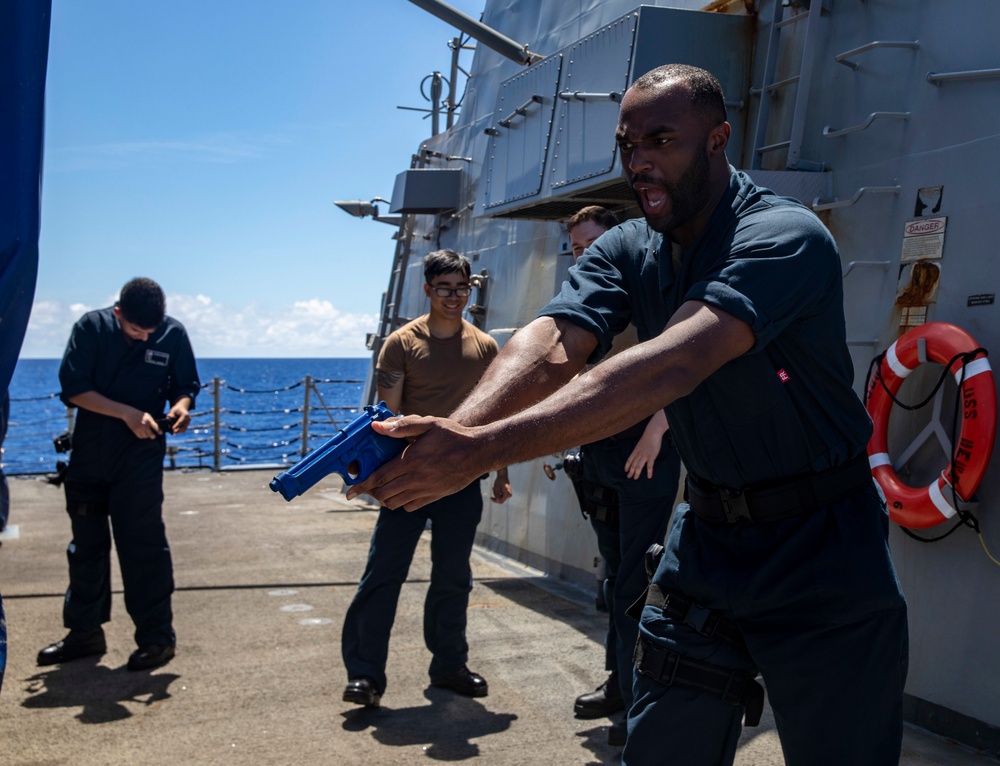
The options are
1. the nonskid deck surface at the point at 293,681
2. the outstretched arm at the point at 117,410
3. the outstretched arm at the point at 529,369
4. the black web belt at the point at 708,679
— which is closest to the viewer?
the outstretched arm at the point at 529,369

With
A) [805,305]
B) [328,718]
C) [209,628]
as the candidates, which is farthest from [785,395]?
[209,628]

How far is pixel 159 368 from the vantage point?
532cm

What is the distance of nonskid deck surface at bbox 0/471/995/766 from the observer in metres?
4.11

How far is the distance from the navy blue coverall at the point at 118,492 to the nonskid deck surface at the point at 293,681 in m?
0.31

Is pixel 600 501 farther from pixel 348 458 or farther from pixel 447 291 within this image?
A: pixel 348 458

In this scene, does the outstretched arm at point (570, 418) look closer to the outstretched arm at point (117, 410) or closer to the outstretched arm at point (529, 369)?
the outstretched arm at point (529, 369)

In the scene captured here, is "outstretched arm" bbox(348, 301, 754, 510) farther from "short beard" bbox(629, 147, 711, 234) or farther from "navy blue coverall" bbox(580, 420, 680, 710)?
"navy blue coverall" bbox(580, 420, 680, 710)

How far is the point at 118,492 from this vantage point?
17.1 feet

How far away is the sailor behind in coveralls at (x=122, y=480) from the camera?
17.0 feet

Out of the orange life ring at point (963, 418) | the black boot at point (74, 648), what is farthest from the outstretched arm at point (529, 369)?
the black boot at point (74, 648)

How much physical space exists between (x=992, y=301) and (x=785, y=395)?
240 cm

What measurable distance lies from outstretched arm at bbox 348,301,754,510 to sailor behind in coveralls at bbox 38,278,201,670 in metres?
3.76

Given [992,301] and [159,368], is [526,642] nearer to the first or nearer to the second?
[159,368]

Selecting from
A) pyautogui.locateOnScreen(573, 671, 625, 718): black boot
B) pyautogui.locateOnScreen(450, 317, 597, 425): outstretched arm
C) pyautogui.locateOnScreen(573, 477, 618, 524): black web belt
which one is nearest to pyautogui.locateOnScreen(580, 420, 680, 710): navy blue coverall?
pyautogui.locateOnScreen(573, 477, 618, 524): black web belt
